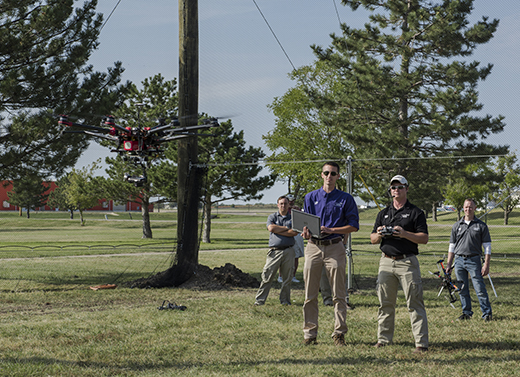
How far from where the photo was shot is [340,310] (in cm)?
585

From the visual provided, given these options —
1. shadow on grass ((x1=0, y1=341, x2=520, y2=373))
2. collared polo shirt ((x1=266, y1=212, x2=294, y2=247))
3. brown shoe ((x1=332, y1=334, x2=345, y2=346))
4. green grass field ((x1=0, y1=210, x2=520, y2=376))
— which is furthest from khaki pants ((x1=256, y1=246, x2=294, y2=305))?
shadow on grass ((x1=0, y1=341, x2=520, y2=373))

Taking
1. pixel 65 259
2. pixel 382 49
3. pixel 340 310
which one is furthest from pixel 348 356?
pixel 382 49

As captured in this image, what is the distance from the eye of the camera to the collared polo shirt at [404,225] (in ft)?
18.5

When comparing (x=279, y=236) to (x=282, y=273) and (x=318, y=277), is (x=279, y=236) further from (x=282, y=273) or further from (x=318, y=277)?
(x=318, y=277)

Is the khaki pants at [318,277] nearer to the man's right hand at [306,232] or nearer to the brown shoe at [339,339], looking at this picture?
the brown shoe at [339,339]

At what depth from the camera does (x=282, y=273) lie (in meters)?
8.92

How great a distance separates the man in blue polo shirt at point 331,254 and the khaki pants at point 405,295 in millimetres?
444

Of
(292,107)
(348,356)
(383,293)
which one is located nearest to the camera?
(348,356)

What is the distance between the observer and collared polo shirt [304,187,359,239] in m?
5.93

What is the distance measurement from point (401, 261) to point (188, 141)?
7.43 metres

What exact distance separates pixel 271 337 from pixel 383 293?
1521 millimetres

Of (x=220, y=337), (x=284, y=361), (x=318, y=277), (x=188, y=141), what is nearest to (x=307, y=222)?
(x=318, y=277)

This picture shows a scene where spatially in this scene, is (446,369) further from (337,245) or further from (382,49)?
(382,49)

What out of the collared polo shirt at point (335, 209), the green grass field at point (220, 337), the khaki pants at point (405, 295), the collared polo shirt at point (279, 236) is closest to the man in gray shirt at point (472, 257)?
the green grass field at point (220, 337)
